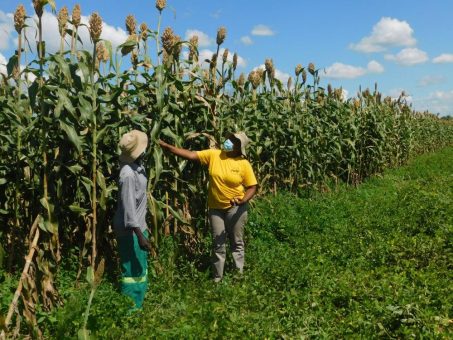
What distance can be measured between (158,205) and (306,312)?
1.75m

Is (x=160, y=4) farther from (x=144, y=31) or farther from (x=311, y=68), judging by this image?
(x=311, y=68)

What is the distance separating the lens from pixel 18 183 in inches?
176

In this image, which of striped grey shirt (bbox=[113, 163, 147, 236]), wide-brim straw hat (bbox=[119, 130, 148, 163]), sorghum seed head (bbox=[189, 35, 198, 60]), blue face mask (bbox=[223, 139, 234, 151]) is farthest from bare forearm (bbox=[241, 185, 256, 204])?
sorghum seed head (bbox=[189, 35, 198, 60])

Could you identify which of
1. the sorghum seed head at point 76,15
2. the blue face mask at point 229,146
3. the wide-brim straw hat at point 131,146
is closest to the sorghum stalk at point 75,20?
the sorghum seed head at point 76,15

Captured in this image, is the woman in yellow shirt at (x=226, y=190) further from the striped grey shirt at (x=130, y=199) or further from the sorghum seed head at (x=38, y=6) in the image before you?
the sorghum seed head at (x=38, y=6)

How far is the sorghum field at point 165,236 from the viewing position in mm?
Result: 3879

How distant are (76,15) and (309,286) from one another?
3408mm

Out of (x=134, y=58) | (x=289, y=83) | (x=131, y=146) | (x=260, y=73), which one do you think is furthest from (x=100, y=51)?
(x=289, y=83)

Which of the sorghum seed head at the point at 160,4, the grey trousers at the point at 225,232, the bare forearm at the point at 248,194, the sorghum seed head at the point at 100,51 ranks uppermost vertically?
the sorghum seed head at the point at 160,4

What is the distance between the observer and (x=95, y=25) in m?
4.20

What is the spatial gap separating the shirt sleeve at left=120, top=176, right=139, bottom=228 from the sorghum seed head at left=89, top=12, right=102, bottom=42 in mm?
1278

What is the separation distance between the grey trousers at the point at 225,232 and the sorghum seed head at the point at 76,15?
7.68 ft

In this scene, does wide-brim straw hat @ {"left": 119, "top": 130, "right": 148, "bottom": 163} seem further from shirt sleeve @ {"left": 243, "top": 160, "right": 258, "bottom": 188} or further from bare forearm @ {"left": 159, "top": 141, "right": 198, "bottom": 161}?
shirt sleeve @ {"left": 243, "top": 160, "right": 258, "bottom": 188}

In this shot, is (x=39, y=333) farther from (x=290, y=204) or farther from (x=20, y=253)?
(x=290, y=204)
